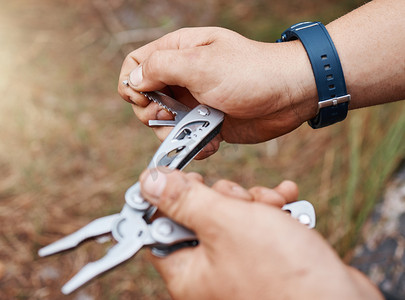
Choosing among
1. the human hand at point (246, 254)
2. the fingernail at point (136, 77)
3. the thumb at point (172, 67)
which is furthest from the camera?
the fingernail at point (136, 77)

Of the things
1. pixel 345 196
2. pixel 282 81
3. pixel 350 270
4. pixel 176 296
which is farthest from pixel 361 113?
pixel 176 296

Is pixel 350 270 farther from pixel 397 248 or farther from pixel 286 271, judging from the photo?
pixel 397 248

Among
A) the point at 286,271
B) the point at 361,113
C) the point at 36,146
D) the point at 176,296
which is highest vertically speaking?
the point at 286,271

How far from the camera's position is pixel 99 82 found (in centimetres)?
303

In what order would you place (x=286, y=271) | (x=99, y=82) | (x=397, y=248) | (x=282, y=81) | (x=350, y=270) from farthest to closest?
(x=99, y=82), (x=397, y=248), (x=282, y=81), (x=350, y=270), (x=286, y=271)

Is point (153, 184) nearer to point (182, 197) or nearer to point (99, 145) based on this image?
point (182, 197)

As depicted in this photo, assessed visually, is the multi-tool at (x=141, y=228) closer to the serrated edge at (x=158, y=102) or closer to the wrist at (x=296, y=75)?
the serrated edge at (x=158, y=102)

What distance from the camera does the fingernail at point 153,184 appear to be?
101 centimetres

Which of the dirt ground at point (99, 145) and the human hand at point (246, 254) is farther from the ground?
the human hand at point (246, 254)

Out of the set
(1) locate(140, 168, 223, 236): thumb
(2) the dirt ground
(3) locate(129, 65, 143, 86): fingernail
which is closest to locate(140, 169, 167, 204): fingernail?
(1) locate(140, 168, 223, 236): thumb

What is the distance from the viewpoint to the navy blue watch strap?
1.39 m

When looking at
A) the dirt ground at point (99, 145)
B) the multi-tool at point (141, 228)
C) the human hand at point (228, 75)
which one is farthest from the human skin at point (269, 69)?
the dirt ground at point (99, 145)

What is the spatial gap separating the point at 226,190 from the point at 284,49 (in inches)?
23.0

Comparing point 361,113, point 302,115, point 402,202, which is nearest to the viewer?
point 302,115
